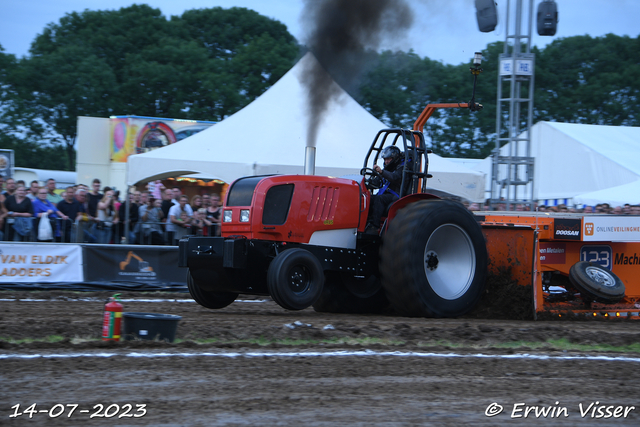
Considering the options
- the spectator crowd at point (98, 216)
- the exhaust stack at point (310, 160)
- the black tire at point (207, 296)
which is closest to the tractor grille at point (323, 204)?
the exhaust stack at point (310, 160)

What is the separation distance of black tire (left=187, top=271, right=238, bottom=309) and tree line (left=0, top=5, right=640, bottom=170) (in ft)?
82.4

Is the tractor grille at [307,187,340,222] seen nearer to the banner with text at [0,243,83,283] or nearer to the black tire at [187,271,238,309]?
the black tire at [187,271,238,309]

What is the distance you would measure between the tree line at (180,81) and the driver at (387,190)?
24.5 m

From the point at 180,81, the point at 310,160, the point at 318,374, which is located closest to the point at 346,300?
the point at 310,160

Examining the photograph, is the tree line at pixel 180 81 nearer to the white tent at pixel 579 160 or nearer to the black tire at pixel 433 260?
the white tent at pixel 579 160

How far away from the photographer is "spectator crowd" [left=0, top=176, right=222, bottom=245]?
11391mm

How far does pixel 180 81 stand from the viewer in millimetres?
39000

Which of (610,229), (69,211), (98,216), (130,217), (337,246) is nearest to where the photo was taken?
(337,246)

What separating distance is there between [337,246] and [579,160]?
19.2 meters

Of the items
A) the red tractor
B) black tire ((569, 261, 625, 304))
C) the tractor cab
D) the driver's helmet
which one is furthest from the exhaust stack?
black tire ((569, 261, 625, 304))

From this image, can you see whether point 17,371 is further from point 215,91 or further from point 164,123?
point 215,91

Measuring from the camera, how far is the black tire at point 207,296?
804cm

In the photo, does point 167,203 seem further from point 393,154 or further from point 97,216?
point 393,154

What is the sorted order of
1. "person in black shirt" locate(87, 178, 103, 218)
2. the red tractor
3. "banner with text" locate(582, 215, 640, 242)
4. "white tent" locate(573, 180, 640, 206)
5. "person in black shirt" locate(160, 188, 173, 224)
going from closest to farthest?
the red tractor → "banner with text" locate(582, 215, 640, 242) → "person in black shirt" locate(87, 178, 103, 218) → "person in black shirt" locate(160, 188, 173, 224) → "white tent" locate(573, 180, 640, 206)
